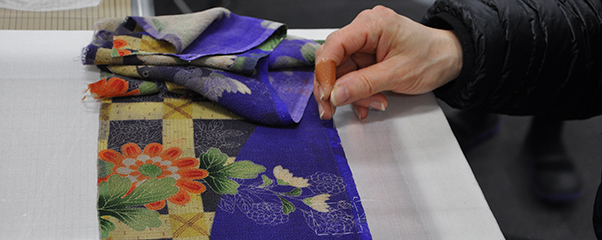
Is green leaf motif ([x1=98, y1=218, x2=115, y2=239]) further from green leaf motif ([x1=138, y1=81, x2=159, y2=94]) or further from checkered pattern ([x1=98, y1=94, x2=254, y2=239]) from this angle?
green leaf motif ([x1=138, y1=81, x2=159, y2=94])

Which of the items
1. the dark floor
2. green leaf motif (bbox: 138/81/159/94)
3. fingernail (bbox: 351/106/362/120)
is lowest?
the dark floor

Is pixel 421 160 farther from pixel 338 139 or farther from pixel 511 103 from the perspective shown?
pixel 511 103

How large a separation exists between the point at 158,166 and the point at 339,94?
14.0 inches

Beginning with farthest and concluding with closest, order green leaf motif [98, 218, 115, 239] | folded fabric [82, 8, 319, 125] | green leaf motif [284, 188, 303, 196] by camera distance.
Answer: folded fabric [82, 8, 319, 125] < green leaf motif [284, 188, 303, 196] < green leaf motif [98, 218, 115, 239]

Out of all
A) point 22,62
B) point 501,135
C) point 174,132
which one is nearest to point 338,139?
point 174,132

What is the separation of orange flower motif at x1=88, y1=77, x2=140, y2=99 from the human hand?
14.6 inches

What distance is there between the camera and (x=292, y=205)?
69 centimetres

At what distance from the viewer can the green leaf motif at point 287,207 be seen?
0.67 m

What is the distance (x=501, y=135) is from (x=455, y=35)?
0.38 m

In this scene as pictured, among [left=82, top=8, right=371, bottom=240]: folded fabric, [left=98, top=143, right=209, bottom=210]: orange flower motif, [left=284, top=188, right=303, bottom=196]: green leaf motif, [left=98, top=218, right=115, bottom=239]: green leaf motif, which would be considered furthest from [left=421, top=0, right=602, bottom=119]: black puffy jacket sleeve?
[left=98, top=218, right=115, bottom=239]: green leaf motif

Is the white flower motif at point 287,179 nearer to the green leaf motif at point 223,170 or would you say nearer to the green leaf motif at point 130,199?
the green leaf motif at point 223,170

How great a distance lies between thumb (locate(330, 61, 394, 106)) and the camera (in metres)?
0.82

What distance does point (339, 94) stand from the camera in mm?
821

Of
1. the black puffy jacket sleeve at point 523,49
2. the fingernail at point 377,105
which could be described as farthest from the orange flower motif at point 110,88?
the black puffy jacket sleeve at point 523,49
